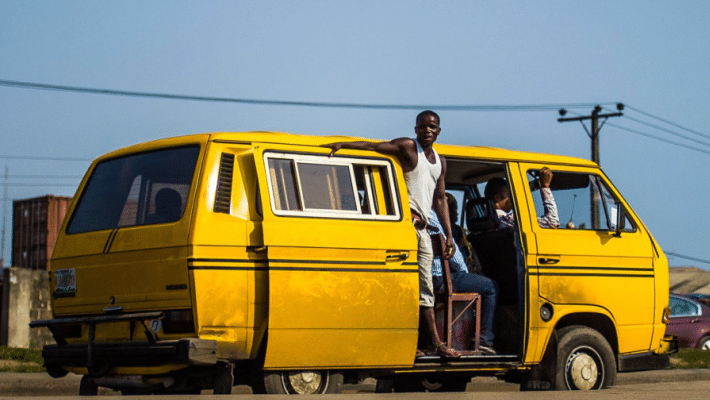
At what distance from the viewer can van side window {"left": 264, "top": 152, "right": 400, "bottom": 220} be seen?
8.35 m

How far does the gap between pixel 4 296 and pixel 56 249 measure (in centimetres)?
2068

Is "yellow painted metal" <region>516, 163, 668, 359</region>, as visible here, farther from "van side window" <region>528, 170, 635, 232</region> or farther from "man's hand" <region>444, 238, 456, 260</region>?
"man's hand" <region>444, 238, 456, 260</region>

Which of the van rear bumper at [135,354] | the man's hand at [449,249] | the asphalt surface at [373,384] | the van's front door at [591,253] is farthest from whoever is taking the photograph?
the asphalt surface at [373,384]

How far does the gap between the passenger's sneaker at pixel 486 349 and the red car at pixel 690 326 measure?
11.8m

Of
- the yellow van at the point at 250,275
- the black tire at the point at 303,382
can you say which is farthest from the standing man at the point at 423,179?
the black tire at the point at 303,382

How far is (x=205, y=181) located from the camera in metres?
8.03

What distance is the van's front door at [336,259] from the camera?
8.14 metres

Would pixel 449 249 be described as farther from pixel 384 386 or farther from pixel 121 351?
pixel 121 351

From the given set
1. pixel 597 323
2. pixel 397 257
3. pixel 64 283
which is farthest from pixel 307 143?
pixel 597 323

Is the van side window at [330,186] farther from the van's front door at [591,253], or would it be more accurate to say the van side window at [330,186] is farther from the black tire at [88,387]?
the black tire at [88,387]

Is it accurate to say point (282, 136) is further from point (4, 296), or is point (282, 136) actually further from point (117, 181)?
point (4, 296)

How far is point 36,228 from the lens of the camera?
33.7m

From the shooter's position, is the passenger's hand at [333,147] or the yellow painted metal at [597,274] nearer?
the passenger's hand at [333,147]

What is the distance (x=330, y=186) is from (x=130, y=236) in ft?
4.96
